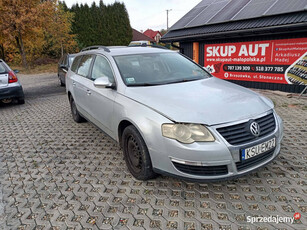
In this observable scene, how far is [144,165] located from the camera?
293 centimetres

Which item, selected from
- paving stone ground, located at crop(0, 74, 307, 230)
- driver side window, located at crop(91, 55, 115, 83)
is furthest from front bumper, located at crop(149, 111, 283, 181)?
driver side window, located at crop(91, 55, 115, 83)

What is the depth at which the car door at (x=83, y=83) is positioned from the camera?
4.46 m

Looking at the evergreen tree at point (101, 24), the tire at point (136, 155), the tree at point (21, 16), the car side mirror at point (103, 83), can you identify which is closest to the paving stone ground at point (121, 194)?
the tire at point (136, 155)

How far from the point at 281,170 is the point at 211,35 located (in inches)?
287

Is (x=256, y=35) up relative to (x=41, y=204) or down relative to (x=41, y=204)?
up

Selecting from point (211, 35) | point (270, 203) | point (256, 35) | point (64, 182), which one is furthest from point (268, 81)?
point (64, 182)

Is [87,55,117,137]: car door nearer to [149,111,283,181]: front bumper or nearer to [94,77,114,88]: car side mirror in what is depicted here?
[94,77,114,88]: car side mirror

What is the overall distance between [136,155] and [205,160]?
3.24 ft

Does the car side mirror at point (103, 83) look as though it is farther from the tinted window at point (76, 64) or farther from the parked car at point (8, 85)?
the parked car at point (8, 85)

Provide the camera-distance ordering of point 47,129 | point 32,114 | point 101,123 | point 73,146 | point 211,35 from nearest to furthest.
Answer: point 101,123, point 73,146, point 47,129, point 32,114, point 211,35

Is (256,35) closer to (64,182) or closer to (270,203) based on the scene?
(270,203)

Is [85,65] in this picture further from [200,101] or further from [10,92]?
[10,92]

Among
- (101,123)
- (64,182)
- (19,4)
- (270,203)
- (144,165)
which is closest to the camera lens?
(270,203)

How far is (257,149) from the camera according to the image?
8.56ft
